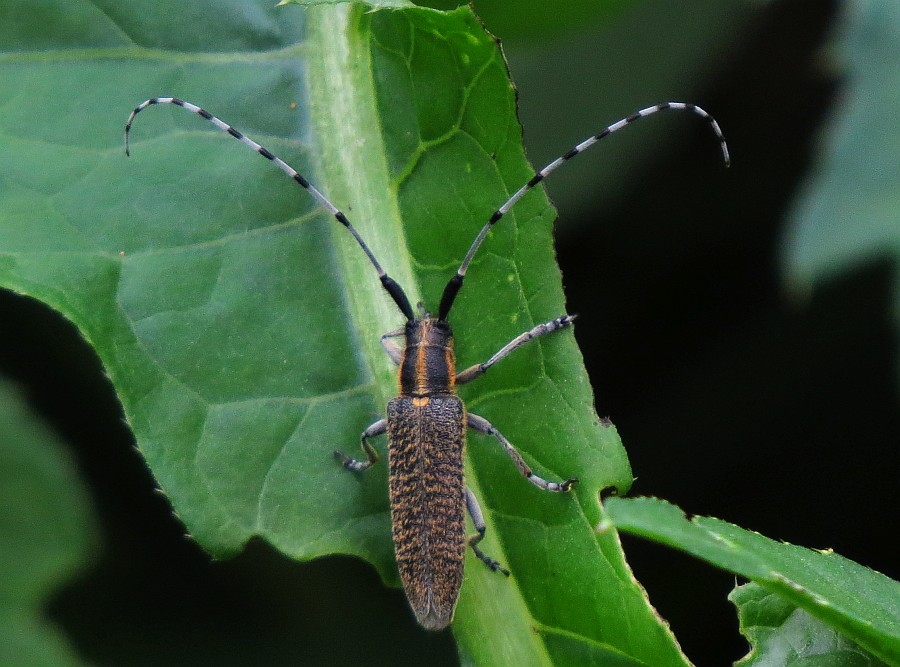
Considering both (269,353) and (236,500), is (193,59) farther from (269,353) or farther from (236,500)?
(236,500)

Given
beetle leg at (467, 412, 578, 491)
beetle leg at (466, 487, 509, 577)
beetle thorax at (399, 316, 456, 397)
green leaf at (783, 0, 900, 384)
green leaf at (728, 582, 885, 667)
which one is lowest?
green leaf at (728, 582, 885, 667)

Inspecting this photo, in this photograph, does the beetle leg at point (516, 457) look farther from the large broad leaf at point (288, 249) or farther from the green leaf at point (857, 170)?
the green leaf at point (857, 170)

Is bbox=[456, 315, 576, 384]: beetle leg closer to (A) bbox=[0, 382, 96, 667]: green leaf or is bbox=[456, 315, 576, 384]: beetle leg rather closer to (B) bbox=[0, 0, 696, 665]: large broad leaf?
(B) bbox=[0, 0, 696, 665]: large broad leaf

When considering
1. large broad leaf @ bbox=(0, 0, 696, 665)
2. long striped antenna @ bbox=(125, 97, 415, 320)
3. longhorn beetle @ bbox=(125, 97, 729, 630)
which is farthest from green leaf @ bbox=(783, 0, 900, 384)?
long striped antenna @ bbox=(125, 97, 415, 320)

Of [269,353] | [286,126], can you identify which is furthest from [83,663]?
[286,126]

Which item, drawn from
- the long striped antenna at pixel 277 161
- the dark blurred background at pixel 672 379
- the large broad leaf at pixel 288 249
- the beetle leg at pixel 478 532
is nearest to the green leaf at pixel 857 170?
the dark blurred background at pixel 672 379

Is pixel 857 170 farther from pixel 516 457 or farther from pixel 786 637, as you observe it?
pixel 786 637
